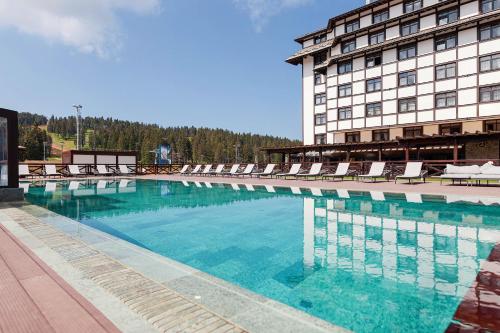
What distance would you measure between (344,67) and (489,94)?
1188 cm

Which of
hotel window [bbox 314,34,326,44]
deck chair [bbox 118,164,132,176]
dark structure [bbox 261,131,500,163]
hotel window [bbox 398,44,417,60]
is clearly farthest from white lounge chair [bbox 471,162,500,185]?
deck chair [bbox 118,164,132,176]

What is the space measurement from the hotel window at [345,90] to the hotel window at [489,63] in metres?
10.0

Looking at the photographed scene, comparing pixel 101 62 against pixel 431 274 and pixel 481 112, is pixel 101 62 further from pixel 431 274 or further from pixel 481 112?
pixel 481 112

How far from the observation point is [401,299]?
3.12m

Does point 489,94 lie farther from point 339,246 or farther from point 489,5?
point 339,246

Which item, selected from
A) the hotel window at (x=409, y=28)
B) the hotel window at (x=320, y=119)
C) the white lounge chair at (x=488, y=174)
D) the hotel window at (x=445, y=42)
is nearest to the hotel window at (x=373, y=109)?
the hotel window at (x=320, y=119)

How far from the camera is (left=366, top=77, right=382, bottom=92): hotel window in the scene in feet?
87.7

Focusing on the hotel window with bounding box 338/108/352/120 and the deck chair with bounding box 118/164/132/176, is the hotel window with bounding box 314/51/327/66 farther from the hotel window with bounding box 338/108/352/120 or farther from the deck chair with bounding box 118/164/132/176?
the deck chair with bounding box 118/164/132/176

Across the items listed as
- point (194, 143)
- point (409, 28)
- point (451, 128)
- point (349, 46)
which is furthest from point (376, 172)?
point (194, 143)

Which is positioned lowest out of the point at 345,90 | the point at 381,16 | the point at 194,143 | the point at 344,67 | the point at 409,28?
the point at 345,90

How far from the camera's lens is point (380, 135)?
88.3 ft

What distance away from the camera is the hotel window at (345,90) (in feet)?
93.7

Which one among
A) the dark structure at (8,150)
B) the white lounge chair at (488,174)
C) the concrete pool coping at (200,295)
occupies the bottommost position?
the concrete pool coping at (200,295)

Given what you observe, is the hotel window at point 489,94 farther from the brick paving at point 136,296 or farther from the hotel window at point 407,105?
the brick paving at point 136,296
